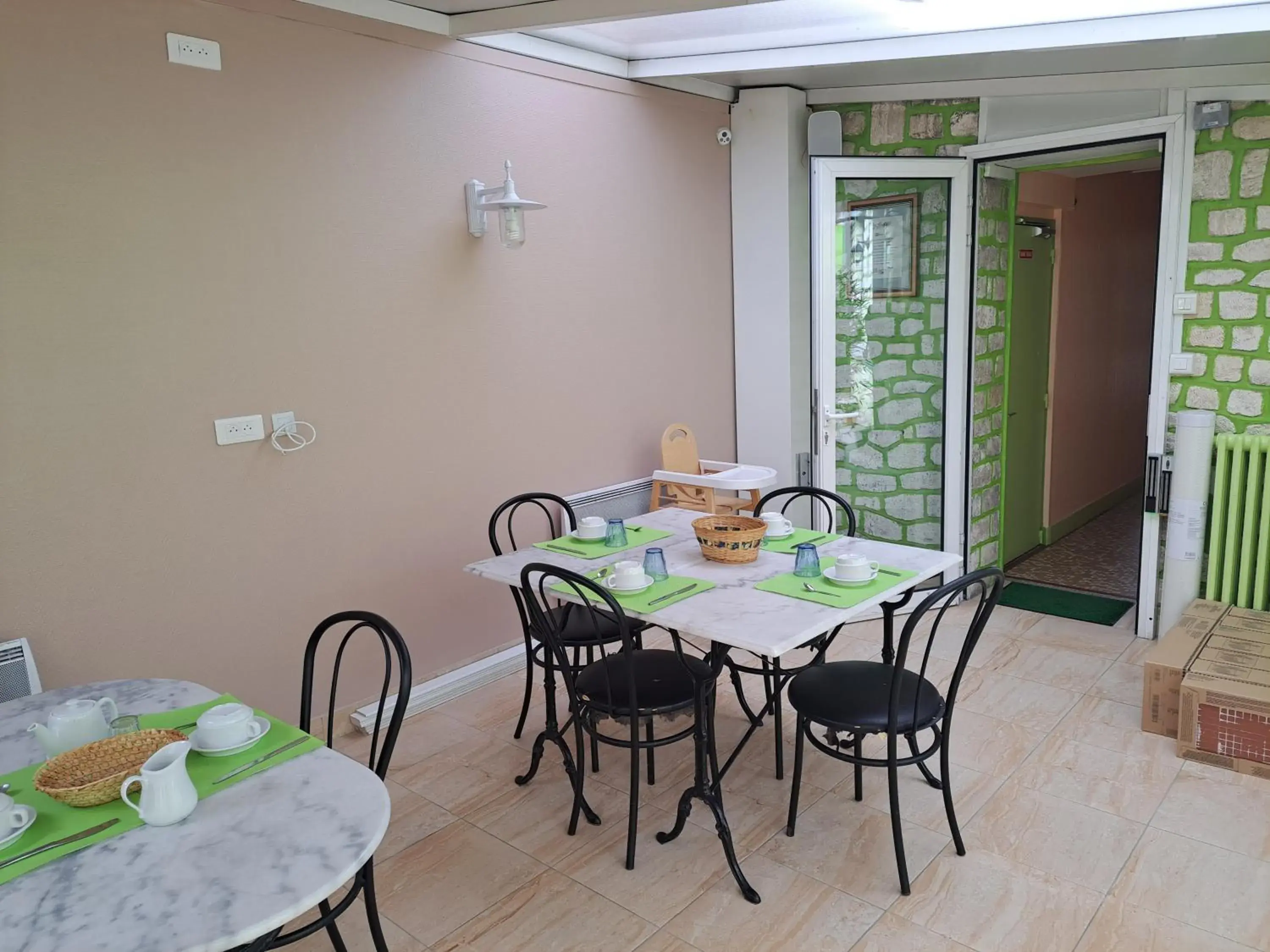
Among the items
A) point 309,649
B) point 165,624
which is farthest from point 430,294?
point 309,649

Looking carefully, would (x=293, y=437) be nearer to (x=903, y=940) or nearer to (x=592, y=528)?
(x=592, y=528)

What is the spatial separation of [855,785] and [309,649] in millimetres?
1664

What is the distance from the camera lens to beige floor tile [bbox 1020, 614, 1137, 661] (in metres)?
3.92

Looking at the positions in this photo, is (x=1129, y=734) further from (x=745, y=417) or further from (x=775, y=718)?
(x=745, y=417)

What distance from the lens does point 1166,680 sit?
309 centimetres

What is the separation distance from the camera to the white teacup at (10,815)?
4.76ft

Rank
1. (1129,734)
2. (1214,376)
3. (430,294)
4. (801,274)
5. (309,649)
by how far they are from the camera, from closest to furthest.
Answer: (309,649) → (1129,734) → (430,294) → (1214,376) → (801,274)

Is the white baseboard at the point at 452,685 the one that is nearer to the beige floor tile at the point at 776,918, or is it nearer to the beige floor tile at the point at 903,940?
the beige floor tile at the point at 776,918

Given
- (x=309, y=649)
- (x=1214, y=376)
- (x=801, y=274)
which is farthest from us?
(x=801, y=274)

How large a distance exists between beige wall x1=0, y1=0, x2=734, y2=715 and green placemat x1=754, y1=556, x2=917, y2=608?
4.96 feet

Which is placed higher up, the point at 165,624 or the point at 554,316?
the point at 554,316

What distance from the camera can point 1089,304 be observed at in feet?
19.2

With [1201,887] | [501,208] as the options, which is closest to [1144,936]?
[1201,887]

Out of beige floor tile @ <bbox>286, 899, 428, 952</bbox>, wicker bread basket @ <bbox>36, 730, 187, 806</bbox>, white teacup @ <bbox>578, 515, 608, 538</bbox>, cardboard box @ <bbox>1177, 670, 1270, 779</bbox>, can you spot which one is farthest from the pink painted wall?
wicker bread basket @ <bbox>36, 730, 187, 806</bbox>
